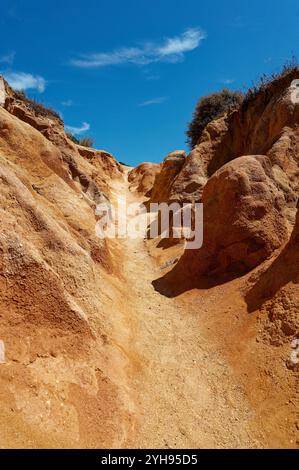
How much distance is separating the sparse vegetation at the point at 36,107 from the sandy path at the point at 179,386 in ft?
49.6

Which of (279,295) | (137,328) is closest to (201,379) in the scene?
A: (137,328)

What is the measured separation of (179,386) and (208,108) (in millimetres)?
19020

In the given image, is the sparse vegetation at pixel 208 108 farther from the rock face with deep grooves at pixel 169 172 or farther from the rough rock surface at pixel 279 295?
the rough rock surface at pixel 279 295

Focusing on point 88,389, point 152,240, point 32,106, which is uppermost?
point 32,106

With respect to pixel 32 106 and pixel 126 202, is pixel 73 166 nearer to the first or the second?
pixel 32 106

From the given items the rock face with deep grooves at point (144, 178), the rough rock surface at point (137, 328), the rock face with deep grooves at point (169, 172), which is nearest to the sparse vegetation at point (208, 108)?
the rock face with deep grooves at point (169, 172)

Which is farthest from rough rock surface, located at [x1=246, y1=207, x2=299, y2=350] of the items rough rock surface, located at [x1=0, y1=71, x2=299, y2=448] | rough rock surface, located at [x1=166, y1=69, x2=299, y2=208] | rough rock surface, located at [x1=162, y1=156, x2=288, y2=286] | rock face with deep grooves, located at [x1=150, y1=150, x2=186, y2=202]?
rock face with deep grooves, located at [x1=150, y1=150, x2=186, y2=202]

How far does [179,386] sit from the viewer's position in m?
6.12

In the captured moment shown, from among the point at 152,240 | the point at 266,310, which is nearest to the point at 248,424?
the point at 266,310

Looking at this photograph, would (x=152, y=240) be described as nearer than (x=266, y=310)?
No

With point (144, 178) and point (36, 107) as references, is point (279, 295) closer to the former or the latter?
point (36, 107)

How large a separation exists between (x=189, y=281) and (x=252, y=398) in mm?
4333

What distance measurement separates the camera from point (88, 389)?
16.4ft

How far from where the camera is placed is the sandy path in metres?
5.08
